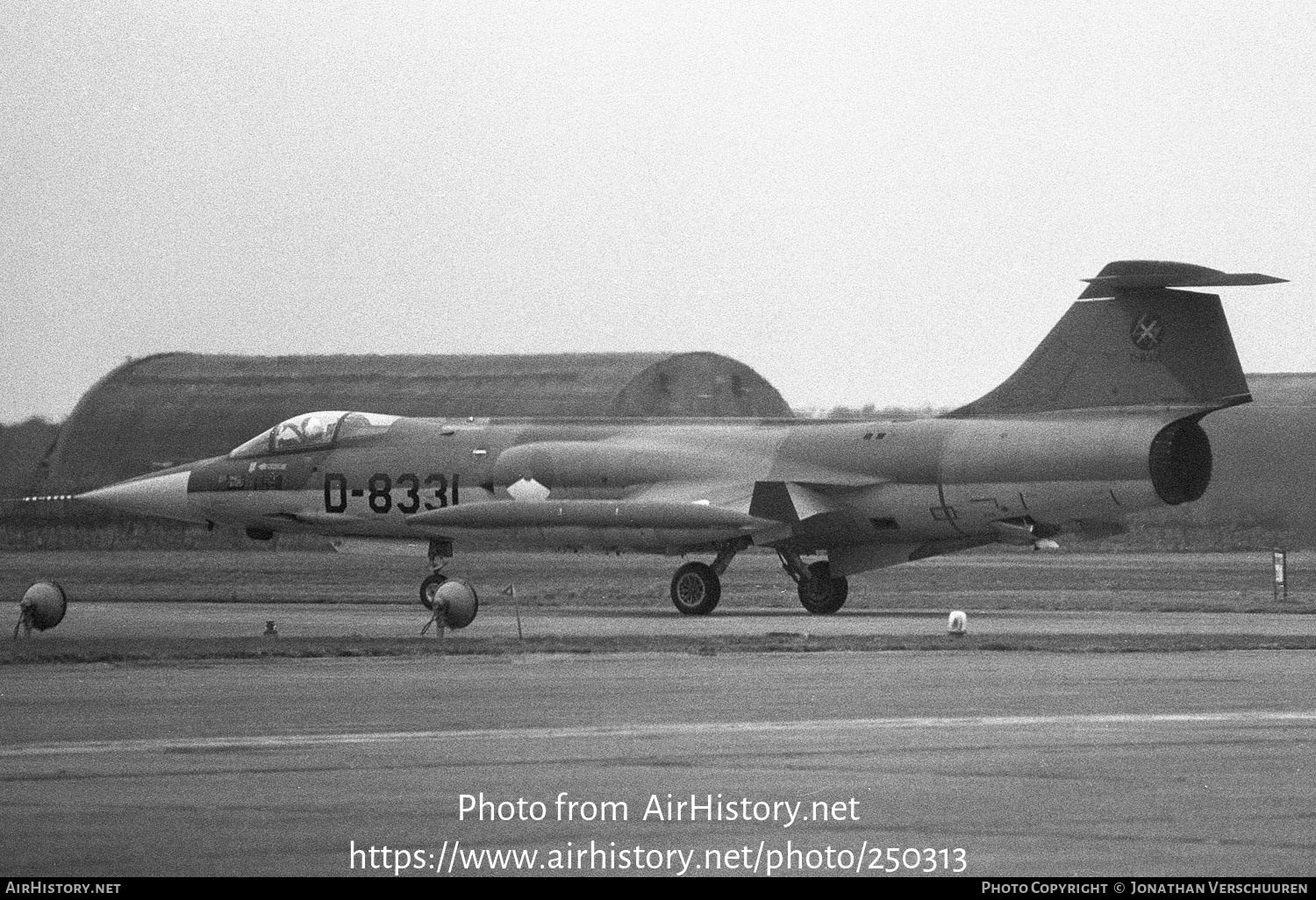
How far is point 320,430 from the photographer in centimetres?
3550

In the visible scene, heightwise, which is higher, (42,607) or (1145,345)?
(1145,345)

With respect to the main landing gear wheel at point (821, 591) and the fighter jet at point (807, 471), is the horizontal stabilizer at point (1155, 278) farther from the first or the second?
the main landing gear wheel at point (821, 591)

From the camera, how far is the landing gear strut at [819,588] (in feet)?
102

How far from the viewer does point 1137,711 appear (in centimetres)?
1484

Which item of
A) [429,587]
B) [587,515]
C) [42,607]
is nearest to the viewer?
[42,607]

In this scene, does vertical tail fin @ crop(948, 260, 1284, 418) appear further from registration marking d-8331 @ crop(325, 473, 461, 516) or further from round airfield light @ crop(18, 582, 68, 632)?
round airfield light @ crop(18, 582, 68, 632)

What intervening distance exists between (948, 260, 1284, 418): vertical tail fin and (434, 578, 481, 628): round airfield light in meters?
9.86

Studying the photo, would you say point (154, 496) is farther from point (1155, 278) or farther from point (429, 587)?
point (1155, 278)

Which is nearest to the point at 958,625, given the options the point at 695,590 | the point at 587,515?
the point at 695,590

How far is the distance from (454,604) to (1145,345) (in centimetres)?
1059
